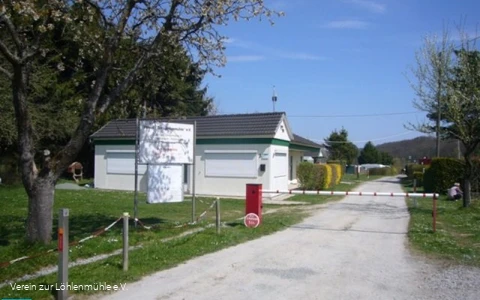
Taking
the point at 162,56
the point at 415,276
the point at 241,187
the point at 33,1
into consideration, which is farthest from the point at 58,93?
the point at 415,276

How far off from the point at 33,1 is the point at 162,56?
395cm

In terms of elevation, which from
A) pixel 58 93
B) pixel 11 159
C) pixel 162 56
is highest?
pixel 58 93

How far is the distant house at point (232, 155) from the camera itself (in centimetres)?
2406

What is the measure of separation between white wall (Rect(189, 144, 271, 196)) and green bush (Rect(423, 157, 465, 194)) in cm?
1054

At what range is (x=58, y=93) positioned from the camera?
102 feet

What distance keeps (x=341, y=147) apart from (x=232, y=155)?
161ft

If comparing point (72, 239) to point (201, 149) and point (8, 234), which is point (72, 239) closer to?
point (8, 234)

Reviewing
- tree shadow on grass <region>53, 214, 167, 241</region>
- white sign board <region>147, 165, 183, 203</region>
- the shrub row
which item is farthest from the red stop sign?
the shrub row

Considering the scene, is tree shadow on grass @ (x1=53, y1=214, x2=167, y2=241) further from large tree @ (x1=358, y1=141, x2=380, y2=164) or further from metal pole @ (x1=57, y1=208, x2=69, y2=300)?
large tree @ (x1=358, y1=141, x2=380, y2=164)

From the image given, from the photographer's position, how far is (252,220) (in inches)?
501

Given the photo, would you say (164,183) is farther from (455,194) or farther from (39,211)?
(455,194)

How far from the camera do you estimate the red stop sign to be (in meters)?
12.7

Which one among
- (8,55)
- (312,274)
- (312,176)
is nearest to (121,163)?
(312,176)

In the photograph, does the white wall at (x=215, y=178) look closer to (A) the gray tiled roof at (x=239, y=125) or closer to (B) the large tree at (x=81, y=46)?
(A) the gray tiled roof at (x=239, y=125)
